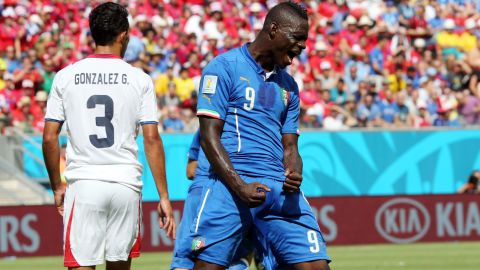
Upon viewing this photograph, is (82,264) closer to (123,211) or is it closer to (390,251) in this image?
(123,211)

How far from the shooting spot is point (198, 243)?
6.69 meters

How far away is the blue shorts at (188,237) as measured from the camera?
22.4 ft

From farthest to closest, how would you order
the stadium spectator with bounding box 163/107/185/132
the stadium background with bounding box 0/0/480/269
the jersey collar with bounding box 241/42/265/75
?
the stadium spectator with bounding box 163/107/185/132
the stadium background with bounding box 0/0/480/269
the jersey collar with bounding box 241/42/265/75

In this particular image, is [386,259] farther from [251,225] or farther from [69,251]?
[69,251]

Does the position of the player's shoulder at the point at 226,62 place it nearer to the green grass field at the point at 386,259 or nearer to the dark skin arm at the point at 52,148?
the dark skin arm at the point at 52,148

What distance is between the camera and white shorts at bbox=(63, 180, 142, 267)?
6.96 meters

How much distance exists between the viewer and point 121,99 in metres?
6.96

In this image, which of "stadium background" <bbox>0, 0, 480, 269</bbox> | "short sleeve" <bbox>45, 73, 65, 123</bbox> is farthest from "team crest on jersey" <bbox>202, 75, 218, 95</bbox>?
"stadium background" <bbox>0, 0, 480, 269</bbox>

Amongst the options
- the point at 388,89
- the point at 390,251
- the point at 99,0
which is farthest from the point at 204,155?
the point at 99,0

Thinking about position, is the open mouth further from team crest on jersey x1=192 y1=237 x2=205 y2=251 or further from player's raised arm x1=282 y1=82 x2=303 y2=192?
team crest on jersey x1=192 y1=237 x2=205 y2=251

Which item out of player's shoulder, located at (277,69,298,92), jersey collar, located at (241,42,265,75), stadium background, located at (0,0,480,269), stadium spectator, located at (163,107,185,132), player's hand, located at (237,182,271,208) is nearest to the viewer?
player's hand, located at (237,182,271,208)

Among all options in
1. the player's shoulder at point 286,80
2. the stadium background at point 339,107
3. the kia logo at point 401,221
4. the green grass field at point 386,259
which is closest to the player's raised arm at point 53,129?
the player's shoulder at point 286,80

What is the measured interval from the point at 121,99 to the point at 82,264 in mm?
1033

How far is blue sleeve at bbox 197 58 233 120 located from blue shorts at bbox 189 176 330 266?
431mm
